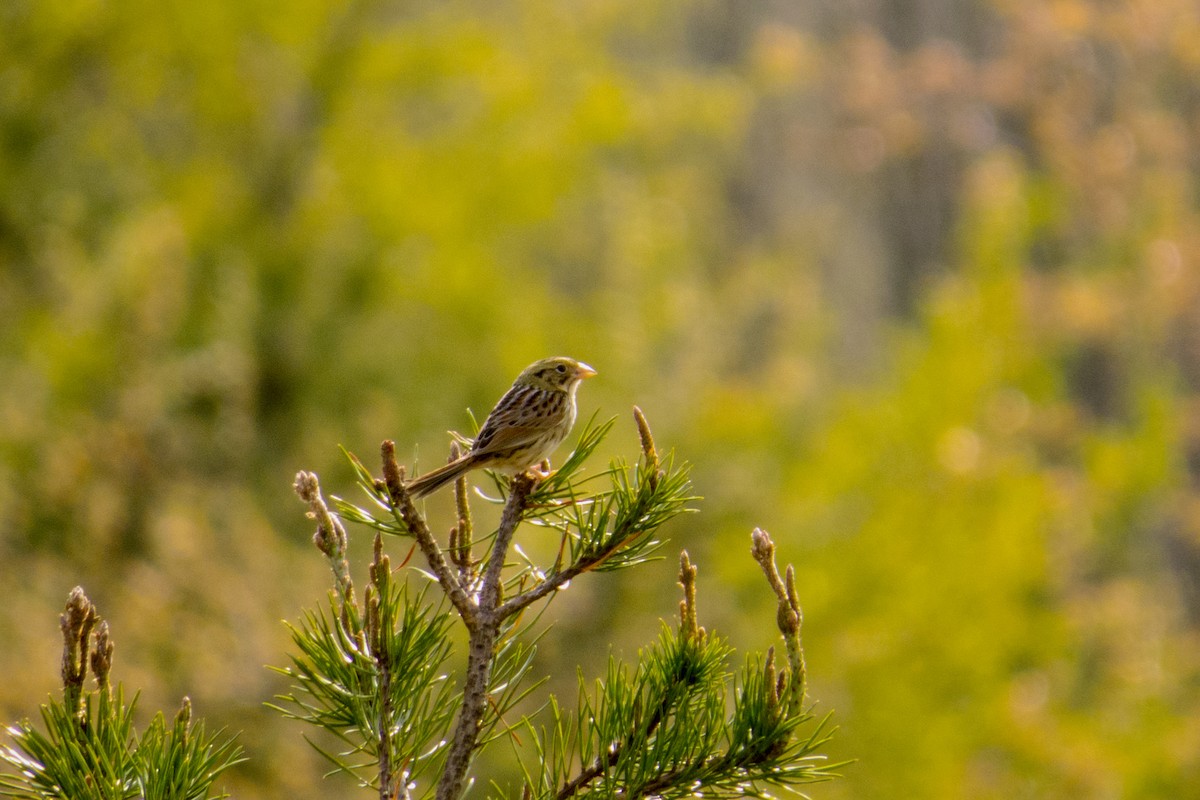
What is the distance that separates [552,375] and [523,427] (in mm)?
197

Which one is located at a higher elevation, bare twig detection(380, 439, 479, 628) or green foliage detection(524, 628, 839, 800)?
bare twig detection(380, 439, 479, 628)

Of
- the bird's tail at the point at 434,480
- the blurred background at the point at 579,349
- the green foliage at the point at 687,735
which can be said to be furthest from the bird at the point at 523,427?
the blurred background at the point at 579,349

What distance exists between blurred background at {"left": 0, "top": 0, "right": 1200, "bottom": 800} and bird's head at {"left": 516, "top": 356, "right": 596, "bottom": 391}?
241cm

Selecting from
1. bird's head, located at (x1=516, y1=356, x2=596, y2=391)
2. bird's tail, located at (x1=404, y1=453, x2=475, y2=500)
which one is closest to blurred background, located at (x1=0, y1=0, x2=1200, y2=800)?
bird's head, located at (x1=516, y1=356, x2=596, y2=391)

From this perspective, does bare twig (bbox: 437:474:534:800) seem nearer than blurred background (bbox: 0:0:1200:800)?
Yes

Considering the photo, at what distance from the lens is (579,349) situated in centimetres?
735

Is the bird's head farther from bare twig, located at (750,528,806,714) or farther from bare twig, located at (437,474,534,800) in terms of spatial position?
bare twig, located at (750,528,806,714)

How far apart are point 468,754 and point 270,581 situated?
4052 millimetres

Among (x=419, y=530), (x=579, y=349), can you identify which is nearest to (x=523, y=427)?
(x=419, y=530)

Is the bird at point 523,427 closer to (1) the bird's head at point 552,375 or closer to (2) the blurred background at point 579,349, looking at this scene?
(1) the bird's head at point 552,375

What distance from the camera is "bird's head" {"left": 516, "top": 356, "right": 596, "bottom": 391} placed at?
151 centimetres

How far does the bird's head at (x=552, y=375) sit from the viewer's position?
1.51 m

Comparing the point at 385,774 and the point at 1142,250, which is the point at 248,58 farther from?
the point at 385,774

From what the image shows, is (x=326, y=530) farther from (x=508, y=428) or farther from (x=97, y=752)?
(x=508, y=428)
